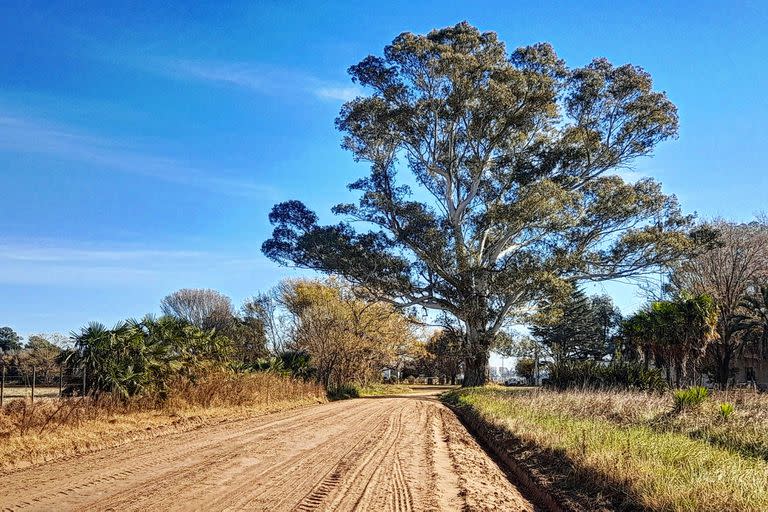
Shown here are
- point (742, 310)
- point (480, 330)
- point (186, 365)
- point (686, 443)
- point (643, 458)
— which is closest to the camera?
point (643, 458)

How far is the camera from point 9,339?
81312 mm

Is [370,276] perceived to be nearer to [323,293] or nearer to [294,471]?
[323,293]

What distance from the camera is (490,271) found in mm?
32219

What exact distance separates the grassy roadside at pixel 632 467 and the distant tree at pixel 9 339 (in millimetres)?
82438

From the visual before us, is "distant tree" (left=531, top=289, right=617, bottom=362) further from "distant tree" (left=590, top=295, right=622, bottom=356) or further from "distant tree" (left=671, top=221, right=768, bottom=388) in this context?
"distant tree" (left=671, top=221, right=768, bottom=388)

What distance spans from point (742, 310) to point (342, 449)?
40.2 metres

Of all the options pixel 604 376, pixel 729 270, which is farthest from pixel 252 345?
pixel 729 270

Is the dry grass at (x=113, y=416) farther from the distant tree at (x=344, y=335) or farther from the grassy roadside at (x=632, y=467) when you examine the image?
the distant tree at (x=344, y=335)

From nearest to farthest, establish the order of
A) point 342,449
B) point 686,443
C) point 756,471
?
point 756,471
point 686,443
point 342,449

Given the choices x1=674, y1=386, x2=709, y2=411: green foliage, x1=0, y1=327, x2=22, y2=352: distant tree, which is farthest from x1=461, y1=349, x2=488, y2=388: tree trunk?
x1=0, y1=327, x2=22, y2=352: distant tree

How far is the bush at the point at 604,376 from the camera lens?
24469 millimetres

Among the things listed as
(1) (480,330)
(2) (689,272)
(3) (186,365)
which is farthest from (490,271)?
(3) (186,365)

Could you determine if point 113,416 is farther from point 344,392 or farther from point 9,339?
point 9,339

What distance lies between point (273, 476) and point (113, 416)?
22.6ft
